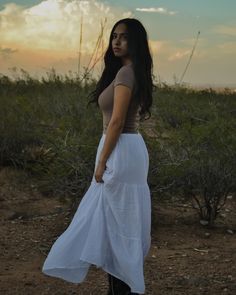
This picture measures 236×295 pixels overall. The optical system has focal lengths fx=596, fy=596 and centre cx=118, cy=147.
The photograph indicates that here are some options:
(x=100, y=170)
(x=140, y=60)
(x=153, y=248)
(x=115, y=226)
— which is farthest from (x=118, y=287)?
(x=153, y=248)

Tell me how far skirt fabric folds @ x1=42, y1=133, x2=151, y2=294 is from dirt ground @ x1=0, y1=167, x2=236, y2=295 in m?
1.04

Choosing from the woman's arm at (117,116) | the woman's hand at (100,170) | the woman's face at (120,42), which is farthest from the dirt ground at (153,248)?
the woman's face at (120,42)

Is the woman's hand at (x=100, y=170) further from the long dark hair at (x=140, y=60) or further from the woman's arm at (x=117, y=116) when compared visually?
the long dark hair at (x=140, y=60)

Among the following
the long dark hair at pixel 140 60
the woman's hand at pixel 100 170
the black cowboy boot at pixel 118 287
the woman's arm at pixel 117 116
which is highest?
the long dark hair at pixel 140 60

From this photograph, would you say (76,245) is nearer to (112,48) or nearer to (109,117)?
(109,117)

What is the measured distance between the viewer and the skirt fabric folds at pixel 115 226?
3.82 metres

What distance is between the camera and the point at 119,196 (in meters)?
3.83

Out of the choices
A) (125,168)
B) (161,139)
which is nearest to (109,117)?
(125,168)

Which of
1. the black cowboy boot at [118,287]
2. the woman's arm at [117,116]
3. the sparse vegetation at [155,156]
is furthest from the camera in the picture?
the sparse vegetation at [155,156]

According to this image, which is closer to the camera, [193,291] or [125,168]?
[125,168]

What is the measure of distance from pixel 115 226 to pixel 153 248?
2.25 m

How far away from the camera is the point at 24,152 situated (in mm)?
8836

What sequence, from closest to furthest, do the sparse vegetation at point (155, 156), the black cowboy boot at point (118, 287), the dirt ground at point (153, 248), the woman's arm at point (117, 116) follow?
the woman's arm at point (117, 116)
the black cowboy boot at point (118, 287)
the dirt ground at point (153, 248)
the sparse vegetation at point (155, 156)

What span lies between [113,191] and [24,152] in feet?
17.1
